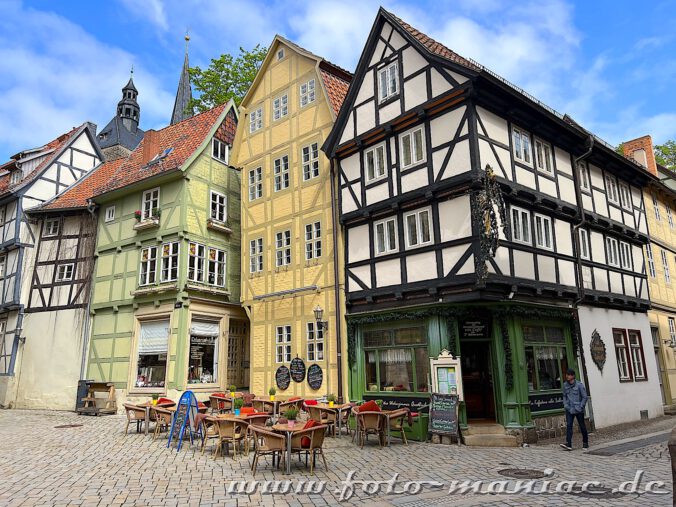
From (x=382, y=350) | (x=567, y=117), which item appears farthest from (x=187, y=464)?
(x=567, y=117)

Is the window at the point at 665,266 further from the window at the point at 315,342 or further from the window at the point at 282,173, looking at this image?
the window at the point at 282,173

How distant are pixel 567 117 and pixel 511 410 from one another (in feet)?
38.7

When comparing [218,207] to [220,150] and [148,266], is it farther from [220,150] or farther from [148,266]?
[148,266]

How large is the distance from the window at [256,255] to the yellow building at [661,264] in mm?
15632

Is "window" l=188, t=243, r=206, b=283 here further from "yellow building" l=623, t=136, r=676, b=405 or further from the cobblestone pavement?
"yellow building" l=623, t=136, r=676, b=405

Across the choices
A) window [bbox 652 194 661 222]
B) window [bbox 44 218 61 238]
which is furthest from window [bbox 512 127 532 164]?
window [bbox 44 218 61 238]

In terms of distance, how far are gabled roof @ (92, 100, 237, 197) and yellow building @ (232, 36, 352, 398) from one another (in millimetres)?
1968

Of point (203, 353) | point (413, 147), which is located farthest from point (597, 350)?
point (203, 353)

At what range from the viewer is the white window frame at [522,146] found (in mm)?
14844

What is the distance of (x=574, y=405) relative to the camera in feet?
40.5

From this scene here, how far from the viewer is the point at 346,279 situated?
642 inches

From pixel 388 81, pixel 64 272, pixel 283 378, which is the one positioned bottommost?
pixel 283 378

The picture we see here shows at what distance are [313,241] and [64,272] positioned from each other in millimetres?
13424

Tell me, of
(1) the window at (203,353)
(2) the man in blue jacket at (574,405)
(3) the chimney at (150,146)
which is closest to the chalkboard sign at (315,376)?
(1) the window at (203,353)
